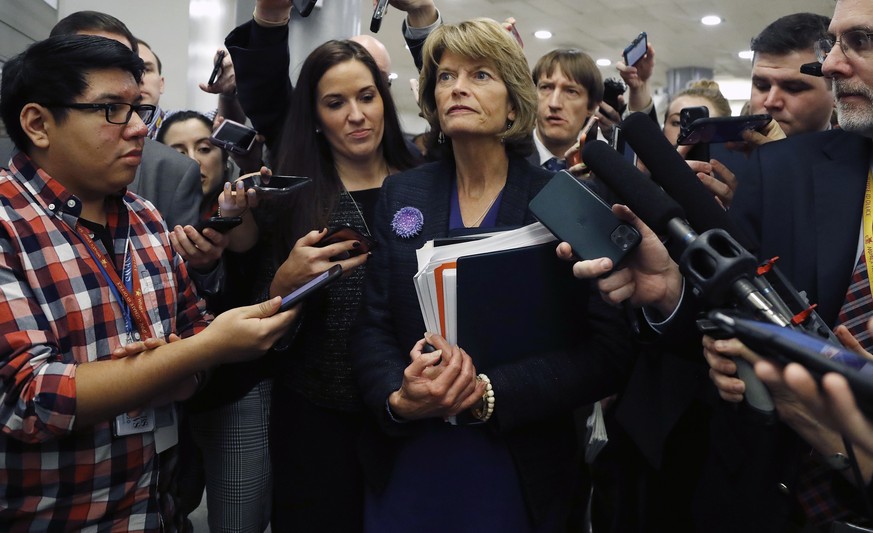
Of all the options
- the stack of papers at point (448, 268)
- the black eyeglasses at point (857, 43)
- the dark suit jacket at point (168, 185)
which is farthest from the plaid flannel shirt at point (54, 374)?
the black eyeglasses at point (857, 43)

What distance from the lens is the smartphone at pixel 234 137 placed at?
1721 mm

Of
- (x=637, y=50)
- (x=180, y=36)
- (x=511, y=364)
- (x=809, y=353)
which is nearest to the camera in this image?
(x=809, y=353)

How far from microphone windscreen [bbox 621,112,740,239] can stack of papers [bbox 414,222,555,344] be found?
0.86ft

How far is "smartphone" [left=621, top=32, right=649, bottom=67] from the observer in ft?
7.63

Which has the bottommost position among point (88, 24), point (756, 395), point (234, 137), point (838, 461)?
point (838, 461)

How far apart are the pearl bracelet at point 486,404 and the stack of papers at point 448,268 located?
0.30 feet

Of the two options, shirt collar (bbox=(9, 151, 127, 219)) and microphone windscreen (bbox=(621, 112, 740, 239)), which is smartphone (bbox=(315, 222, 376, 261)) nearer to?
shirt collar (bbox=(9, 151, 127, 219))

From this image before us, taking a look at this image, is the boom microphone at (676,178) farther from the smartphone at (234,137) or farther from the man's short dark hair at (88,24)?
the man's short dark hair at (88,24)

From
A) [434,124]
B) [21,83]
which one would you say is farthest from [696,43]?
[21,83]

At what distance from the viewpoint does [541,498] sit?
130 cm

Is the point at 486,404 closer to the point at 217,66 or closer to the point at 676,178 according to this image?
the point at 676,178

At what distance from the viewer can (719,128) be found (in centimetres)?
142

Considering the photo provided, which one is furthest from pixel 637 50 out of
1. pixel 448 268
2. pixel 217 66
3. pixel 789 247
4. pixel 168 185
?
pixel 168 185

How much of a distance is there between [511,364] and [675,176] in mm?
488
